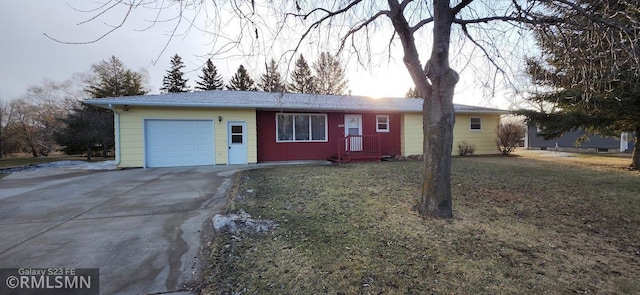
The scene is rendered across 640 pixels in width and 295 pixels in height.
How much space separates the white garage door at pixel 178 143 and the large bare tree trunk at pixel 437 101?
921cm

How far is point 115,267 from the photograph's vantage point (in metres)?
2.76

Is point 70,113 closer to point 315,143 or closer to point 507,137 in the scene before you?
point 315,143

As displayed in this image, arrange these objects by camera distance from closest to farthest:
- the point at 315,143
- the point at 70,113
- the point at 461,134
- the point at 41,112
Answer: the point at 315,143, the point at 461,134, the point at 70,113, the point at 41,112

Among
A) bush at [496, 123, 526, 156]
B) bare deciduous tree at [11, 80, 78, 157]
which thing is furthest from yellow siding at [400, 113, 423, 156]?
bare deciduous tree at [11, 80, 78, 157]

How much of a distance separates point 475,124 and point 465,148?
159 centimetres

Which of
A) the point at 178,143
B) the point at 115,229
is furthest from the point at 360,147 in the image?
the point at 115,229

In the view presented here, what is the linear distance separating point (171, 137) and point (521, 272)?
37.7 ft

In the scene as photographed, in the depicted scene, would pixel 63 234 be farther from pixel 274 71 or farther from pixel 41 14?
pixel 274 71

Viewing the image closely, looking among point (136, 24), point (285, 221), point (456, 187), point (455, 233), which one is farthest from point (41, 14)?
point (456, 187)

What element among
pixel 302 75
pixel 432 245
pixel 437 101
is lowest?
pixel 432 245

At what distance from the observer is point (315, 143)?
42.5 ft

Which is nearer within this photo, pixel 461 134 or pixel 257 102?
pixel 257 102

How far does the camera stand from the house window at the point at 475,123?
1514cm

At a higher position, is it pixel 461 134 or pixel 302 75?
pixel 302 75
